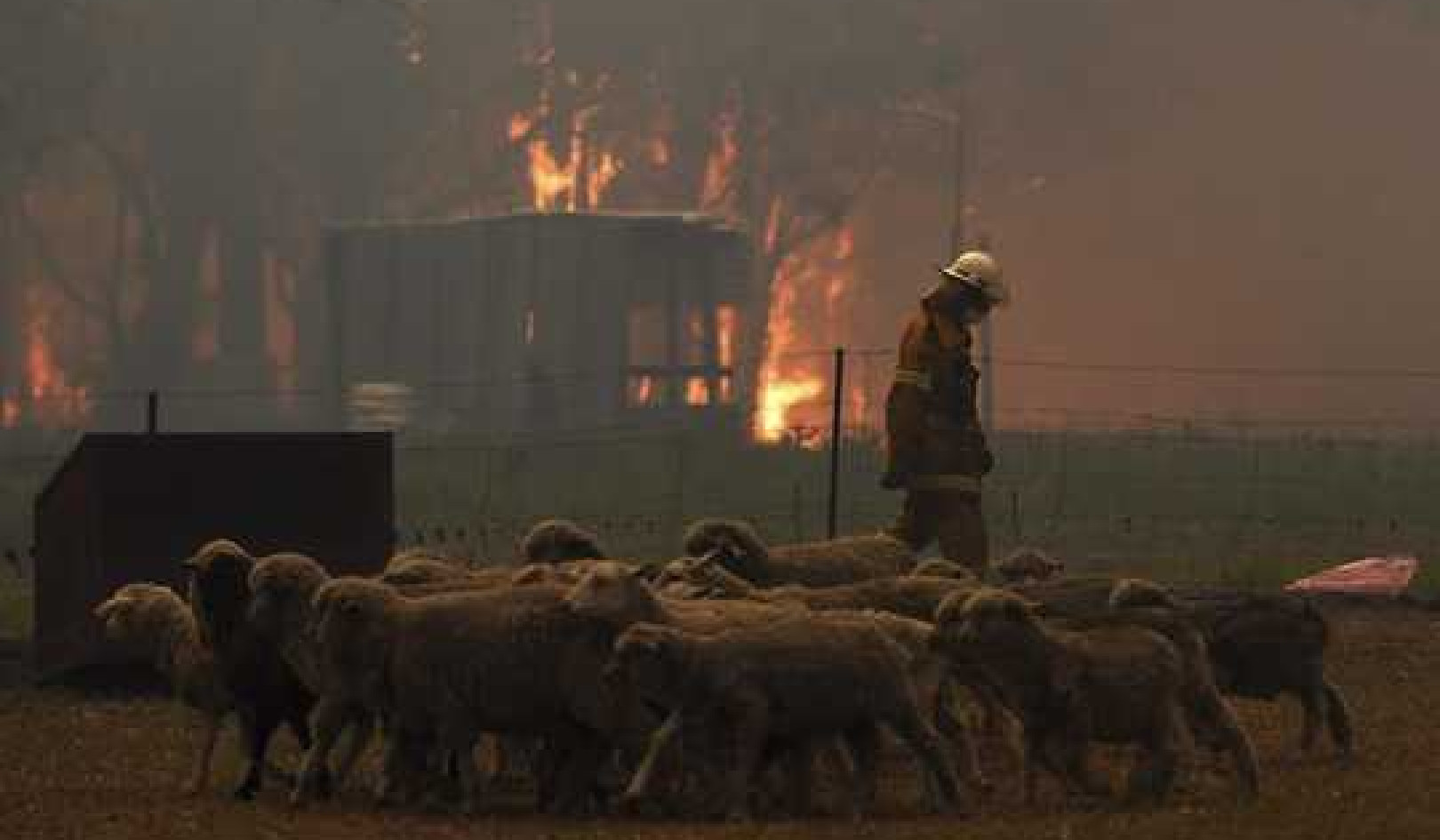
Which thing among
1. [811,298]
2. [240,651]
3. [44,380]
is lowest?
[44,380]

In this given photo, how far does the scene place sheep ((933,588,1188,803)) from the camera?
46.1ft

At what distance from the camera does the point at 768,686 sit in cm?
1370

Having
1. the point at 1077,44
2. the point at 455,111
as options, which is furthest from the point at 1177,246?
the point at 455,111

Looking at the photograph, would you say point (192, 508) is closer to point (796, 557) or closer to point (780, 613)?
point (796, 557)

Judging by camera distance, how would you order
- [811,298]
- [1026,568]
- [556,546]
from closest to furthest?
[556,546]
[1026,568]
[811,298]

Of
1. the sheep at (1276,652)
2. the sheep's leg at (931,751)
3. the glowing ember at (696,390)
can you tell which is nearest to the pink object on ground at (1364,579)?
the sheep at (1276,652)

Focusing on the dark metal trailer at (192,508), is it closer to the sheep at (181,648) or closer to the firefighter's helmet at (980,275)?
the sheep at (181,648)

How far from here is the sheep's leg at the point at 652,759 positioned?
1352cm

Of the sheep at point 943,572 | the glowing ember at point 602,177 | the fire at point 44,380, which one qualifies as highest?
the glowing ember at point 602,177

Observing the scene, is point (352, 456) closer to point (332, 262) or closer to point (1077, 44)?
point (332, 262)

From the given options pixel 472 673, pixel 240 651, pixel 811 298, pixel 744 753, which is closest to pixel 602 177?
pixel 811 298

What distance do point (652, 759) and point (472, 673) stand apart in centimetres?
122

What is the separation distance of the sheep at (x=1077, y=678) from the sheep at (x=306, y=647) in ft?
9.83

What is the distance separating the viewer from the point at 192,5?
268 ft
